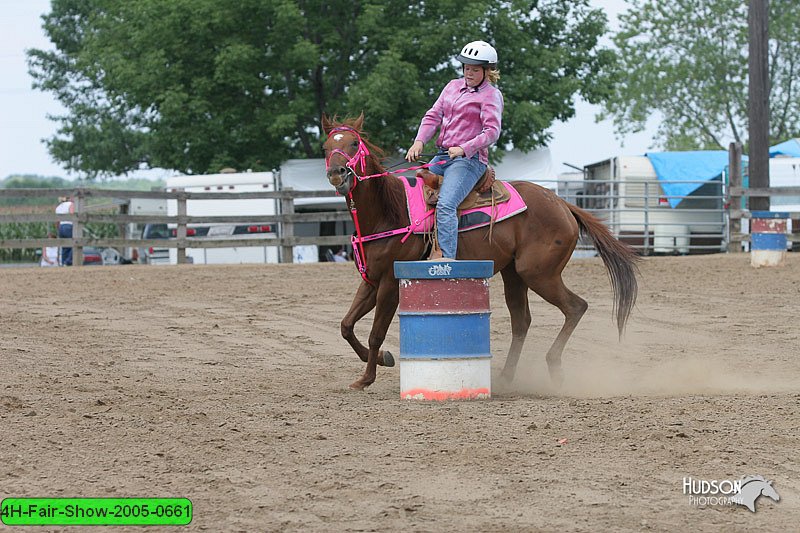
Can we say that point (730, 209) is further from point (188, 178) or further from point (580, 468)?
point (580, 468)

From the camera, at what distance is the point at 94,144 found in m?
45.3

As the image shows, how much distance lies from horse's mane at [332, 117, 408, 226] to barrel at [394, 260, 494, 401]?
0.97 m

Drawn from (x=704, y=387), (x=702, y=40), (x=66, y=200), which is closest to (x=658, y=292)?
(x=704, y=387)

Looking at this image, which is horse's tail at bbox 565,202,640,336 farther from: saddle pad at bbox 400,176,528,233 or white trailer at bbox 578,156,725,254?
white trailer at bbox 578,156,725,254

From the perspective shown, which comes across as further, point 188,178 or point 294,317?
point 188,178

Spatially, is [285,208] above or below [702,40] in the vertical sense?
below

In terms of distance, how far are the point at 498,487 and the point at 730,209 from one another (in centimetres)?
1987

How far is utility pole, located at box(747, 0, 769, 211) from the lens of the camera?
22672 millimetres

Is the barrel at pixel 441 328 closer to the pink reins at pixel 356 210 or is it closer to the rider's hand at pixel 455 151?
the pink reins at pixel 356 210

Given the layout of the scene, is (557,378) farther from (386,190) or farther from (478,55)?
(478,55)

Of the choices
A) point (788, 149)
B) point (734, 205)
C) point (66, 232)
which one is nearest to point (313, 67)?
point (66, 232)

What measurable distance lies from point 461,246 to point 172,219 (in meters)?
14.3

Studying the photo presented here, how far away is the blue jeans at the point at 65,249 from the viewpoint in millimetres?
21875

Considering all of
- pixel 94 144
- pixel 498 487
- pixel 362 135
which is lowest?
pixel 498 487
